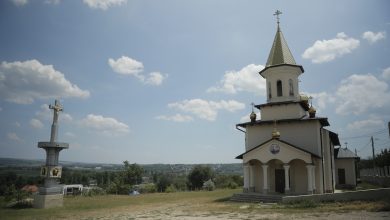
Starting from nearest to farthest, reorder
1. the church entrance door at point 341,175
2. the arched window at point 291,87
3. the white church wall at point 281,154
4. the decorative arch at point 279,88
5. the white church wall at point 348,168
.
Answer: the white church wall at point 281,154
the arched window at point 291,87
the decorative arch at point 279,88
the white church wall at point 348,168
the church entrance door at point 341,175

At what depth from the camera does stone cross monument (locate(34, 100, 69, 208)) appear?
18.9 metres

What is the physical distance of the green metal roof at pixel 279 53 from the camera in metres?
24.7

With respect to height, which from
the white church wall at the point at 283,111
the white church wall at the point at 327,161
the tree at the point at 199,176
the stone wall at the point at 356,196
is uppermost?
the white church wall at the point at 283,111

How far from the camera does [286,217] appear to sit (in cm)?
1241

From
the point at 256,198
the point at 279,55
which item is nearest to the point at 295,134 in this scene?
the point at 256,198

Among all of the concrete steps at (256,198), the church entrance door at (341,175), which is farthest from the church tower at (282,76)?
the church entrance door at (341,175)

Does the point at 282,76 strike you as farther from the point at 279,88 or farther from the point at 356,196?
Result: the point at 356,196

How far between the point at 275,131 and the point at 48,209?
15.1 meters

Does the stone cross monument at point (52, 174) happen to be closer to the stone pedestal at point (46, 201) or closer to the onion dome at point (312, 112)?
the stone pedestal at point (46, 201)

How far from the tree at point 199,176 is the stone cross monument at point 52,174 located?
192 ft

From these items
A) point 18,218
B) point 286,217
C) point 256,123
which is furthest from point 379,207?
point 18,218

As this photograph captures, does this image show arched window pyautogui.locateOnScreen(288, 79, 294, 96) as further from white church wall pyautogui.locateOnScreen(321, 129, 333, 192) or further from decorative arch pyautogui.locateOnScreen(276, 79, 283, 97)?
white church wall pyautogui.locateOnScreen(321, 129, 333, 192)

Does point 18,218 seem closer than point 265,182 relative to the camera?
Yes

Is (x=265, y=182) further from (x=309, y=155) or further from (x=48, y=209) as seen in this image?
(x=48, y=209)
